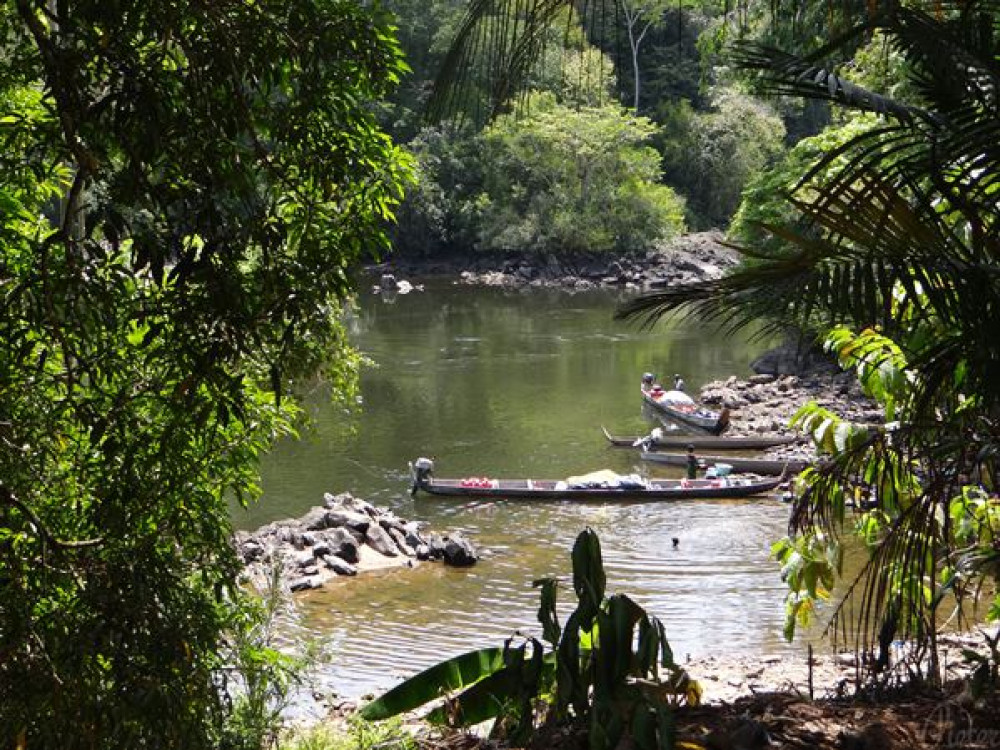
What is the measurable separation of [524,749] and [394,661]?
7313 mm

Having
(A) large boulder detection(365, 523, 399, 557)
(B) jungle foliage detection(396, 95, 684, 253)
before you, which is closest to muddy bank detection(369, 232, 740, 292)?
(B) jungle foliage detection(396, 95, 684, 253)

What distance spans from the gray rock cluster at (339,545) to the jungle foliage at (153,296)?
894 cm

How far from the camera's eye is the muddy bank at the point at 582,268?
139ft

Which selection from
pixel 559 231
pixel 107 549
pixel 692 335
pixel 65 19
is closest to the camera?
pixel 65 19

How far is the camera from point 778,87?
4.34 meters

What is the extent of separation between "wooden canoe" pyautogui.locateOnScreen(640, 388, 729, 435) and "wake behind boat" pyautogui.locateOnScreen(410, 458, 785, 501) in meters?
3.51

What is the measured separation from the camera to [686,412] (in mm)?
21656

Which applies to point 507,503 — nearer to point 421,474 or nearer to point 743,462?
point 421,474

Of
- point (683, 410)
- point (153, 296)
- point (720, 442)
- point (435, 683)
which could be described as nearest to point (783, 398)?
point (683, 410)

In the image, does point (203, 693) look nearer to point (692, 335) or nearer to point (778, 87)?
point (778, 87)

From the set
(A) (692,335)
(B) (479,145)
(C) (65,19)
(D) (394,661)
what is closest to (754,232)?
(A) (692,335)

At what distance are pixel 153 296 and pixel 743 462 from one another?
616 inches

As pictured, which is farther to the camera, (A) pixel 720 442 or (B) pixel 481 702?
(A) pixel 720 442

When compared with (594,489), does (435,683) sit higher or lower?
higher
